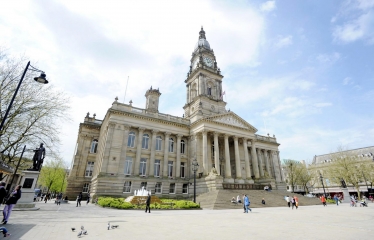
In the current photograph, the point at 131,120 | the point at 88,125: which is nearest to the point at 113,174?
the point at 131,120

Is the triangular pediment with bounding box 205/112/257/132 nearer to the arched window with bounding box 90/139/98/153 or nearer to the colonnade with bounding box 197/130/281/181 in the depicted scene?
the colonnade with bounding box 197/130/281/181

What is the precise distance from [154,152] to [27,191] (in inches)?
701

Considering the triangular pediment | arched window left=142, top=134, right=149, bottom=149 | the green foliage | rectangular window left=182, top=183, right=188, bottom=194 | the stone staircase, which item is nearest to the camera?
the green foliage

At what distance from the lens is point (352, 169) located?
4019cm

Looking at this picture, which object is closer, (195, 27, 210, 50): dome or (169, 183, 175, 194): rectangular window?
(169, 183, 175, 194): rectangular window

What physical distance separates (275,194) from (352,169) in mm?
24668

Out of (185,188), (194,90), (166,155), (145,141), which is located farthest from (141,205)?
(194,90)

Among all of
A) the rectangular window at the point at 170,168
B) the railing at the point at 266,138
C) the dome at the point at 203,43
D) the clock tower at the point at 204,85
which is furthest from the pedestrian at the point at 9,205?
the dome at the point at 203,43

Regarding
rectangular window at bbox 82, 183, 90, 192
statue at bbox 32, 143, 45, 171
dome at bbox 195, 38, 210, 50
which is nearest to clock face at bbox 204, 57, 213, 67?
dome at bbox 195, 38, 210, 50

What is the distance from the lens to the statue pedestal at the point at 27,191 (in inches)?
581

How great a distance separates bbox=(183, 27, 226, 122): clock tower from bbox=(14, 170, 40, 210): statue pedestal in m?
28.7

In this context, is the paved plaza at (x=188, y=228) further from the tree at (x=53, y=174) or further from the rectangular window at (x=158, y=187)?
the tree at (x=53, y=174)

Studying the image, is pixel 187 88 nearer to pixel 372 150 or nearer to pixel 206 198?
pixel 206 198

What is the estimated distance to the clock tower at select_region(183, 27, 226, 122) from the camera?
42156mm
